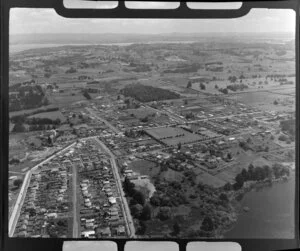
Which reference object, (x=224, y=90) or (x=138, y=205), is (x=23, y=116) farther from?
(x=224, y=90)

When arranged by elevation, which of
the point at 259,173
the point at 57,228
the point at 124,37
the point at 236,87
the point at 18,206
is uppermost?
the point at 124,37

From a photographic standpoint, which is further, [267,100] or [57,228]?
[267,100]

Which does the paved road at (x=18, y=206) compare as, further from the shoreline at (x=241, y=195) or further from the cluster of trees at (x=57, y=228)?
the shoreline at (x=241, y=195)

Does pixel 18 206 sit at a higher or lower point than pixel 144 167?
lower

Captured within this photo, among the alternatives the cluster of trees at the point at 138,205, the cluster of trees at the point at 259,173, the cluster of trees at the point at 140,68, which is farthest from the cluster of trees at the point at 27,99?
the cluster of trees at the point at 259,173

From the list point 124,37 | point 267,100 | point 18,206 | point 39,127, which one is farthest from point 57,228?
point 267,100

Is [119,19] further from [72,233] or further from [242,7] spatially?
[72,233]

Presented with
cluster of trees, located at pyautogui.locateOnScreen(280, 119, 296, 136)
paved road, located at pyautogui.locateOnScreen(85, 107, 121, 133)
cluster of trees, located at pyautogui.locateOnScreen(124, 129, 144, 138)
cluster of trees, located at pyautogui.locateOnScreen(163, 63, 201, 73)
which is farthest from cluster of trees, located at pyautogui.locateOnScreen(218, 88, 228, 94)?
paved road, located at pyautogui.locateOnScreen(85, 107, 121, 133)

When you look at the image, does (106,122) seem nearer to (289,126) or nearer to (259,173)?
(259,173)
